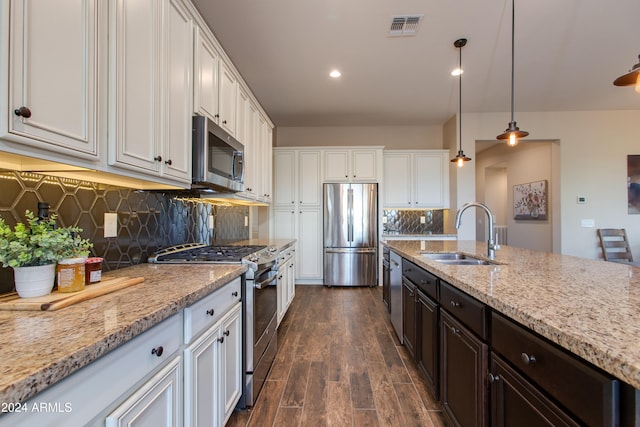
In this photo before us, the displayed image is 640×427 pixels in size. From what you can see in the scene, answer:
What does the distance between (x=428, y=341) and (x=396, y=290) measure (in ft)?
2.83

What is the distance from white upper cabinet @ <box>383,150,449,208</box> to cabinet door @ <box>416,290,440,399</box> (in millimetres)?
3254

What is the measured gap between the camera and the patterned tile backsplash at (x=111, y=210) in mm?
1032

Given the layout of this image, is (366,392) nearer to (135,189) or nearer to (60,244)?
(60,244)

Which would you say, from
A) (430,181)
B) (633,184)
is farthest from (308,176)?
(633,184)

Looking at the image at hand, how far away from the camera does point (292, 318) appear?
124 inches

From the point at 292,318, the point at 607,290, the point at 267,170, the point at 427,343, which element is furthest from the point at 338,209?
the point at 607,290

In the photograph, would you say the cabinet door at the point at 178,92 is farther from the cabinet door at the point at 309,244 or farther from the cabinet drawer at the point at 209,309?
the cabinet door at the point at 309,244

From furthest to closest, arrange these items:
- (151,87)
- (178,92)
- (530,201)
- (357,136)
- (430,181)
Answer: (530,201) → (357,136) → (430,181) → (178,92) → (151,87)

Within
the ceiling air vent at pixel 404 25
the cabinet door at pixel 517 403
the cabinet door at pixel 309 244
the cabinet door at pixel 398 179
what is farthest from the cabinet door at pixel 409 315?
the cabinet door at pixel 398 179

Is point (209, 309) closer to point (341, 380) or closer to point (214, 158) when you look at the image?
point (214, 158)

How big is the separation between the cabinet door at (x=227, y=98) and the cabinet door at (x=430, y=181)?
11.6 feet

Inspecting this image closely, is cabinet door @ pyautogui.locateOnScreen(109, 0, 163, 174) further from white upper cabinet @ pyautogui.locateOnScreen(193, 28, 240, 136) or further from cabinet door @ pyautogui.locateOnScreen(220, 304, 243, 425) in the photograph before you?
cabinet door @ pyautogui.locateOnScreen(220, 304, 243, 425)

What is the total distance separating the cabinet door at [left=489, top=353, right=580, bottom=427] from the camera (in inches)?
29.6

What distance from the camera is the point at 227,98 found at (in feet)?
7.39
